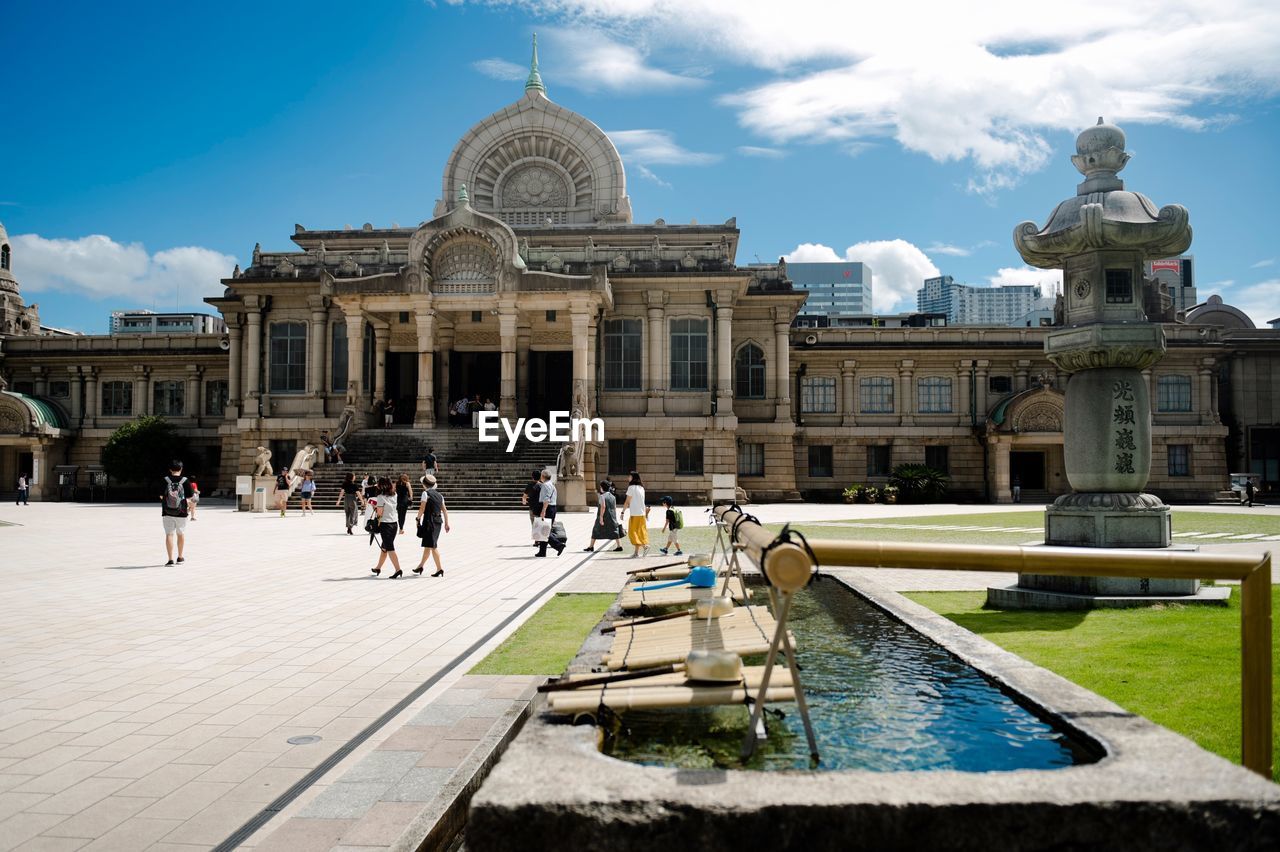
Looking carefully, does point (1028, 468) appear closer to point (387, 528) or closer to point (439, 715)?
point (387, 528)

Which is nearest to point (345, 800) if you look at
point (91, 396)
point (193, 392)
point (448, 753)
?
point (448, 753)

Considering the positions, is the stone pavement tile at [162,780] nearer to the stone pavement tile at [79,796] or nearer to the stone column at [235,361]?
the stone pavement tile at [79,796]

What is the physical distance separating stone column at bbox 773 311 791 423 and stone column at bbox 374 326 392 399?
714 inches

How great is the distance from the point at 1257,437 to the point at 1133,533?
45772 millimetres

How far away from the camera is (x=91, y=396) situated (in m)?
48.8

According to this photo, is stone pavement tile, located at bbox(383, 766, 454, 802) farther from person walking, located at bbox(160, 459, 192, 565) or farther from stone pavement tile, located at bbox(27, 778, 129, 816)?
person walking, located at bbox(160, 459, 192, 565)

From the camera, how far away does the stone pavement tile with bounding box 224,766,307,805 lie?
17.0 feet

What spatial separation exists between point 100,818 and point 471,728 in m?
2.29

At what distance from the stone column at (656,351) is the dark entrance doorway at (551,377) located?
4560 mm

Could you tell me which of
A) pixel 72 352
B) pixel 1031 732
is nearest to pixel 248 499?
pixel 72 352

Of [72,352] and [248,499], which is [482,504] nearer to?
[248,499]

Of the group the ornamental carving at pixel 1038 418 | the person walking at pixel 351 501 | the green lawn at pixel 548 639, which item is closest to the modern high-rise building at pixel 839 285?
the ornamental carving at pixel 1038 418

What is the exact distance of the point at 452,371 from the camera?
140 feet

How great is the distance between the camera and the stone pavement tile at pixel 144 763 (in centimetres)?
557
